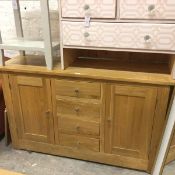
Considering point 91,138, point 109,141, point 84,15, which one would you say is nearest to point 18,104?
point 91,138

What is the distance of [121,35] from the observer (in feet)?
4.31

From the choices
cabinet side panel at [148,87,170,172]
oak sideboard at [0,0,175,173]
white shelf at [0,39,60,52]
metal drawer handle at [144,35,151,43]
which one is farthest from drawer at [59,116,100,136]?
metal drawer handle at [144,35,151,43]

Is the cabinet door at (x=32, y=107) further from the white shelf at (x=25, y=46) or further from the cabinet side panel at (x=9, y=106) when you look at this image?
the white shelf at (x=25, y=46)

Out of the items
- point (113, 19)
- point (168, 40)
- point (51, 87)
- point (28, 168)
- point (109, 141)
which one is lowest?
point (28, 168)

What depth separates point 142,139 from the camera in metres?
1.56

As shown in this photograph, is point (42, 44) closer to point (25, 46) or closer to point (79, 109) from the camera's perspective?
point (25, 46)

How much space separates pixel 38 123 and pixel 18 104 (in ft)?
Answer: 0.71

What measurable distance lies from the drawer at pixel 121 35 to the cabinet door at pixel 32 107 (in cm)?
40

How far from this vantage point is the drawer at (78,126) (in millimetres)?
1615

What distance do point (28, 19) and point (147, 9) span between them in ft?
3.66

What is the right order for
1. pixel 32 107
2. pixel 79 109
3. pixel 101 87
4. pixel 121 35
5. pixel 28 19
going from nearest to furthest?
pixel 121 35 < pixel 101 87 < pixel 79 109 < pixel 32 107 < pixel 28 19

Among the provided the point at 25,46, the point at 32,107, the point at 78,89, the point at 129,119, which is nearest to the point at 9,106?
the point at 32,107

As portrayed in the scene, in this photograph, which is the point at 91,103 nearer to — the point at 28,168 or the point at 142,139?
the point at 142,139

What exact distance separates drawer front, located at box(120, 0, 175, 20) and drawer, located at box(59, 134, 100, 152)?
3.06 ft
